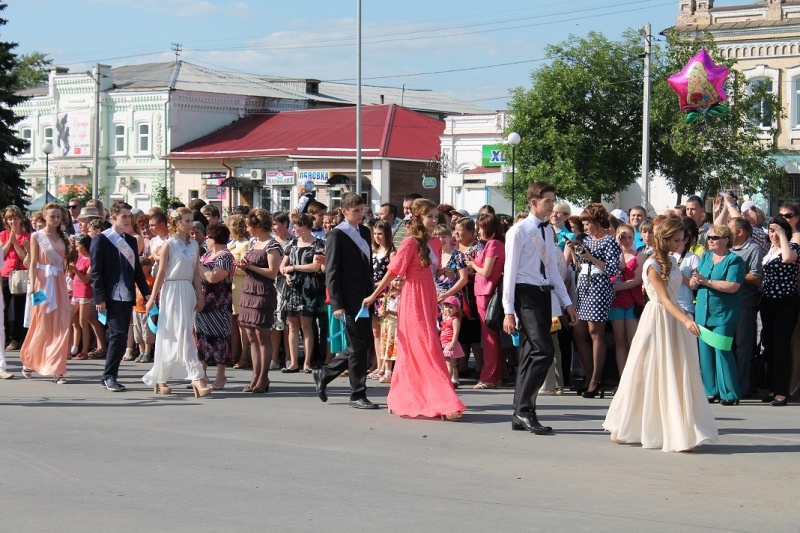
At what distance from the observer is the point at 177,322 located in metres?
12.1

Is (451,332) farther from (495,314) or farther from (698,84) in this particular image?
(698,84)

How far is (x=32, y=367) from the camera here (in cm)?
1383

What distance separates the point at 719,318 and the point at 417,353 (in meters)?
3.38

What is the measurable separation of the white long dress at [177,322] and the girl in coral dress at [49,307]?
209 cm

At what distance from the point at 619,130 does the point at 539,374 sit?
120ft

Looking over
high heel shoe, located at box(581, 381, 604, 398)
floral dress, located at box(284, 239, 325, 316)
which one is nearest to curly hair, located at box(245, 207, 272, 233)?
floral dress, located at box(284, 239, 325, 316)

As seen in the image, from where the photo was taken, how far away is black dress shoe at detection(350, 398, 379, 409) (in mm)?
11344

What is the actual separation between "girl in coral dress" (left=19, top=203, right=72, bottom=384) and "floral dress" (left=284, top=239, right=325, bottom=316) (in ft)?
9.20

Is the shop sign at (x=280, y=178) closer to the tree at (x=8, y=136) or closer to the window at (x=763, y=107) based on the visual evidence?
the tree at (x=8, y=136)

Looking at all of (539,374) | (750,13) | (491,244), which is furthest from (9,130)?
(539,374)

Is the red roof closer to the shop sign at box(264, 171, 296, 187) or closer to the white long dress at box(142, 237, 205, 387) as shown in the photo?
the shop sign at box(264, 171, 296, 187)

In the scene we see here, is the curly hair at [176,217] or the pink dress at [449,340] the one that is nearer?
the curly hair at [176,217]

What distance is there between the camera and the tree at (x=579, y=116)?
141 ft

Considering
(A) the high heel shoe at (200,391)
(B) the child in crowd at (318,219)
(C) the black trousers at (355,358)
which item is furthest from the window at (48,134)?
(C) the black trousers at (355,358)
